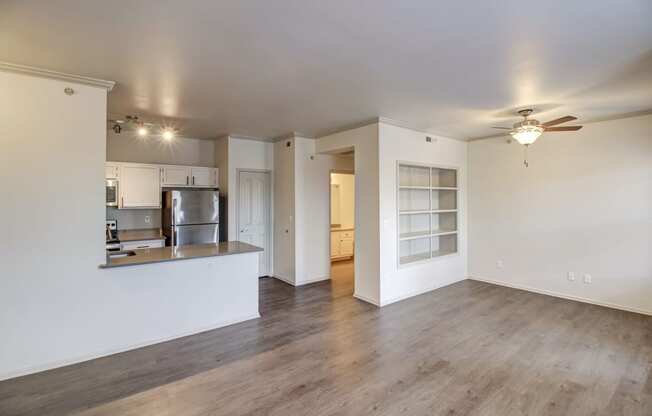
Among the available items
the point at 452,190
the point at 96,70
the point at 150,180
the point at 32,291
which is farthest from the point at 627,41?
the point at 150,180

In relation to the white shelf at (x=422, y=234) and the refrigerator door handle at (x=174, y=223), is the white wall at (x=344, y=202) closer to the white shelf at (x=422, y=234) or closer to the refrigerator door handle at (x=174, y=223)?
the white shelf at (x=422, y=234)

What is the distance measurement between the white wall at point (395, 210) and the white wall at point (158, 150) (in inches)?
132

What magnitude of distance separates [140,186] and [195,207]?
2.88ft

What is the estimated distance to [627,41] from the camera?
7.37 feet

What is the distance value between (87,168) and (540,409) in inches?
167

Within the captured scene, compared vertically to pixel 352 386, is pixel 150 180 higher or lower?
higher

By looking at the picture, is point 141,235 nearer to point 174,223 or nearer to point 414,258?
point 174,223

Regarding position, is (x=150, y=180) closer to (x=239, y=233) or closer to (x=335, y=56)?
(x=239, y=233)

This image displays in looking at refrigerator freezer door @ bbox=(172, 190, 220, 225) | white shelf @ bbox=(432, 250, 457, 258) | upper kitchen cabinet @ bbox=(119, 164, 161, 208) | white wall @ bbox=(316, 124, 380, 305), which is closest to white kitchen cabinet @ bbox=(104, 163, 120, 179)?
upper kitchen cabinet @ bbox=(119, 164, 161, 208)

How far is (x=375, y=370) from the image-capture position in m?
2.81

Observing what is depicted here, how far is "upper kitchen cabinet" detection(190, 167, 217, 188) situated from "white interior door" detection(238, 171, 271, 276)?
1.62ft

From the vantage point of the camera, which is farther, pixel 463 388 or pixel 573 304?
pixel 573 304

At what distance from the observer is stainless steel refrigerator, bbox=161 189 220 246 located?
4.94 meters

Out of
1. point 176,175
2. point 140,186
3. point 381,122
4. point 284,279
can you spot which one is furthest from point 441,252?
point 140,186
